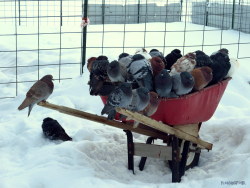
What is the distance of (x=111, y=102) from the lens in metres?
3.07

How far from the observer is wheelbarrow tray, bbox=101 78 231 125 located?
3539 mm

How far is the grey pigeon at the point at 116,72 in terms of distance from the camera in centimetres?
338

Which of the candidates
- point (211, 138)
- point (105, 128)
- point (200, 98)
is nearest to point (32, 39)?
point (105, 128)

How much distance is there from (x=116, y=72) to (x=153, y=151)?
2.36 ft

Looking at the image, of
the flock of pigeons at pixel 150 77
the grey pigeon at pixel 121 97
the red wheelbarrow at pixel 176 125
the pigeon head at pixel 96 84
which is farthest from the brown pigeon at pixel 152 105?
the pigeon head at pixel 96 84

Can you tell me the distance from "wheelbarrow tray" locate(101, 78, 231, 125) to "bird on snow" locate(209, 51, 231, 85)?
0.15 feet

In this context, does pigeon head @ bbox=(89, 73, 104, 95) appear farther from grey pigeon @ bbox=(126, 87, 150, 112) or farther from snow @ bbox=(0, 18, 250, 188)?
snow @ bbox=(0, 18, 250, 188)

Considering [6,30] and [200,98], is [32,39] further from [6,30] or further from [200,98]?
[200,98]

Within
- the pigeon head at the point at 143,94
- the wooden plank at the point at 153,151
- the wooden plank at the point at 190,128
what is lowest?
the wooden plank at the point at 153,151

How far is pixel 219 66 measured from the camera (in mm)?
3736

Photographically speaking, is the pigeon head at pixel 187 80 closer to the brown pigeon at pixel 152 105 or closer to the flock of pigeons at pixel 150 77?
the flock of pigeons at pixel 150 77

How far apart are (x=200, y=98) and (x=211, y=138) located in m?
0.95

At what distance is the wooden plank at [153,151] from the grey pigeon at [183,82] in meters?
0.50

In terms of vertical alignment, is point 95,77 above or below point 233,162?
above
